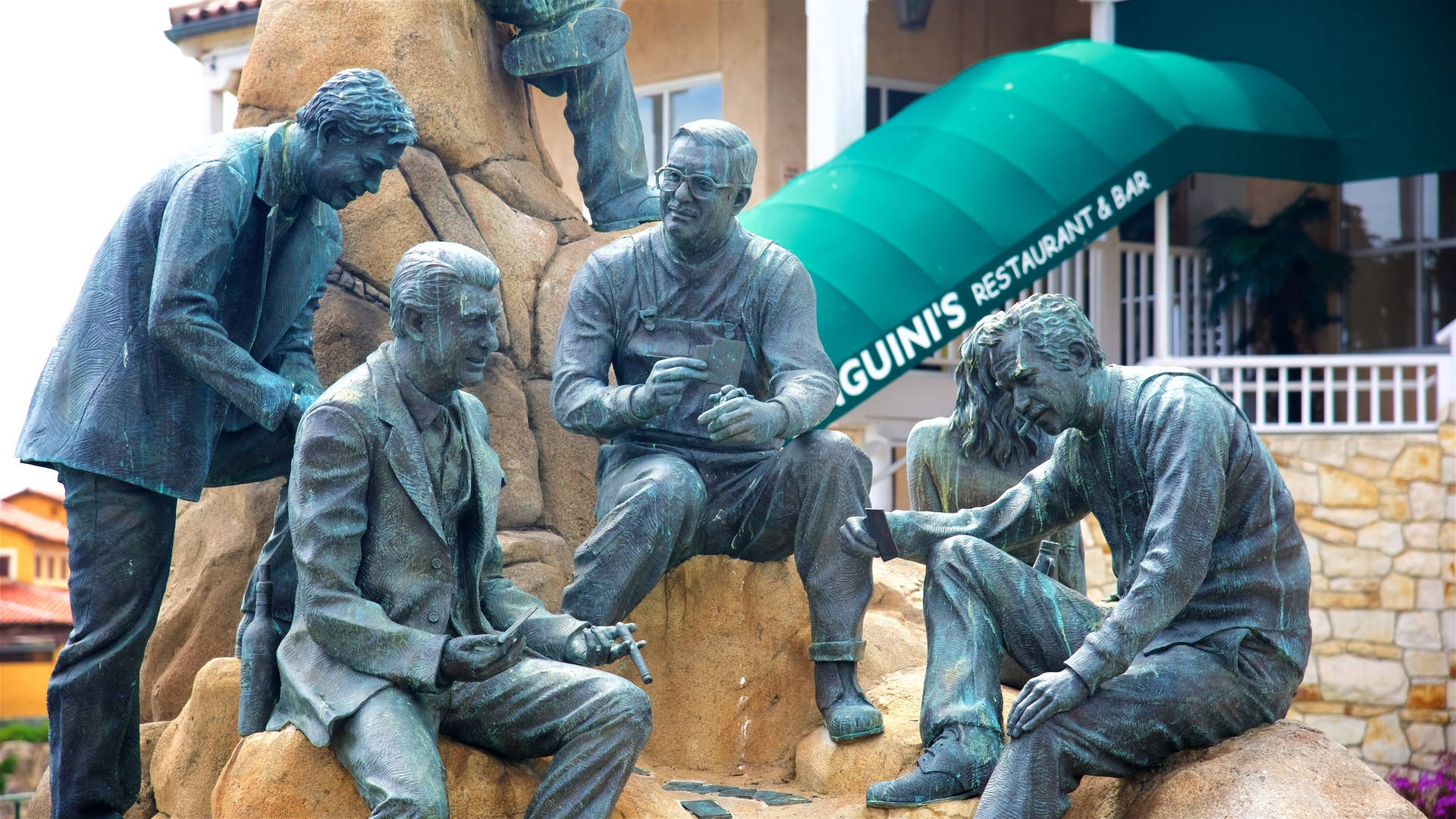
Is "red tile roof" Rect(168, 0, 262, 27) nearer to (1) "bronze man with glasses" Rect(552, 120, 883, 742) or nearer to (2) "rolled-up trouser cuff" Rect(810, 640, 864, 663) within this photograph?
(1) "bronze man with glasses" Rect(552, 120, 883, 742)

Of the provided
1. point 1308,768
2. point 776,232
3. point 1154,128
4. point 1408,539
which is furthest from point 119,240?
point 1408,539

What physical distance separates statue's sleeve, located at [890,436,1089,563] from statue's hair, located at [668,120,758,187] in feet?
4.26

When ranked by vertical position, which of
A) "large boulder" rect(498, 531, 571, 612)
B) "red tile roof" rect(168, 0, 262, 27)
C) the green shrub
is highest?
"red tile roof" rect(168, 0, 262, 27)

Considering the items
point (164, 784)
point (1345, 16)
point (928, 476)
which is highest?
point (1345, 16)

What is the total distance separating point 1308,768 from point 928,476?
2.03 meters

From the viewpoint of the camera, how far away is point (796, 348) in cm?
617

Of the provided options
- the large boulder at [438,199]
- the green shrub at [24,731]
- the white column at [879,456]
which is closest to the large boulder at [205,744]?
the large boulder at [438,199]

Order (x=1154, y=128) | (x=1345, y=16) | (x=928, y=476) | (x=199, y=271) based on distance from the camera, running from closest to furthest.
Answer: (x=199, y=271), (x=928, y=476), (x=1154, y=128), (x=1345, y=16)

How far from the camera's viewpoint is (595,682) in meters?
4.86

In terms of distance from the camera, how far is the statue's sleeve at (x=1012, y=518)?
541cm

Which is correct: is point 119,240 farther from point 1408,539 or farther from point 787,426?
point 1408,539

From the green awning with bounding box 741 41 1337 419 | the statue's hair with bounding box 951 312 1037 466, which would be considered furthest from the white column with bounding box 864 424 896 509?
the statue's hair with bounding box 951 312 1037 466

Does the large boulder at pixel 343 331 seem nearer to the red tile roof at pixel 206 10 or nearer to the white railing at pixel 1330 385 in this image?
the red tile roof at pixel 206 10

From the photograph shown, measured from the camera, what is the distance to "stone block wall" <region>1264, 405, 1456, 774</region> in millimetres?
12906
